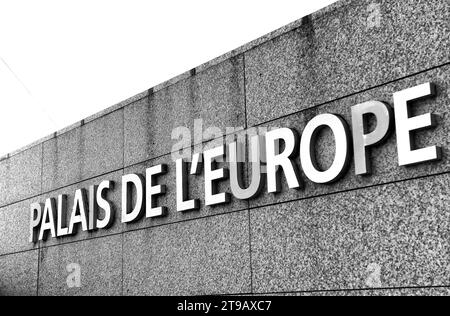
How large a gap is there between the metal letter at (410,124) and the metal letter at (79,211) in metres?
5.75

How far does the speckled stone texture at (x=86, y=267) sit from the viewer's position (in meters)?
9.62

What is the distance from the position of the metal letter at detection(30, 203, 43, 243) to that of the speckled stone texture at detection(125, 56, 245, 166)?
8.75 feet

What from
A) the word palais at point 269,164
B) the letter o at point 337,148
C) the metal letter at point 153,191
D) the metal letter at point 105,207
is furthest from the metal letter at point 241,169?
the metal letter at point 105,207

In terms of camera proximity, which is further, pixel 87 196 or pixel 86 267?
pixel 87 196

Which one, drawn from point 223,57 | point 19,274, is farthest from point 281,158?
point 19,274

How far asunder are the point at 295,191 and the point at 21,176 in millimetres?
7083

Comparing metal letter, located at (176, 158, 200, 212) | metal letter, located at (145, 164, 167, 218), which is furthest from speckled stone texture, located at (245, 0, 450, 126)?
metal letter, located at (145, 164, 167, 218)

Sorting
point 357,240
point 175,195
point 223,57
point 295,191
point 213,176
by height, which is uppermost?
point 223,57

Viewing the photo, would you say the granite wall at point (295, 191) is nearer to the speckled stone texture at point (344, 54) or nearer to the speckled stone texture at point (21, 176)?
the speckled stone texture at point (344, 54)

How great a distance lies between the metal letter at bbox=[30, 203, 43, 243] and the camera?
1147cm

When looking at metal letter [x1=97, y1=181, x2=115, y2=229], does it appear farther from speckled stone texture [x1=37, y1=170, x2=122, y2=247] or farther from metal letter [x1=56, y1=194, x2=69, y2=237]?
metal letter [x1=56, y1=194, x2=69, y2=237]

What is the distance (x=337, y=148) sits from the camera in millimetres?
6684

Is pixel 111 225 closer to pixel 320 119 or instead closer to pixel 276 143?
pixel 276 143

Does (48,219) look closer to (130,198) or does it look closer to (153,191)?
(130,198)
